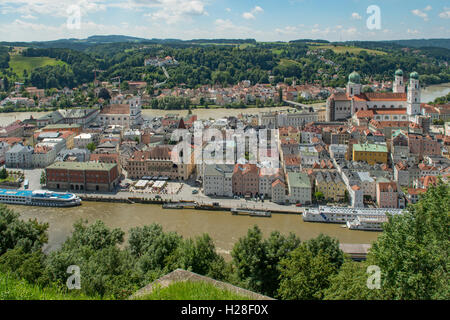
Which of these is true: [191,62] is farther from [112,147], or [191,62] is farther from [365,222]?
[365,222]

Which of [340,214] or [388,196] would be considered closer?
→ [340,214]

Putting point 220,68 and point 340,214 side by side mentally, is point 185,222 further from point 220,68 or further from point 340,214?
point 220,68

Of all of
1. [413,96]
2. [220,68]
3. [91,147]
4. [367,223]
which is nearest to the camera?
[367,223]

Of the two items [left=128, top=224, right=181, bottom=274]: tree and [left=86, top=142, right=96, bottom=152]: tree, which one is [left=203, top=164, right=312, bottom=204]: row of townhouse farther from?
[left=86, top=142, right=96, bottom=152]: tree

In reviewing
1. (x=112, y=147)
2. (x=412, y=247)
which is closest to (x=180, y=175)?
(x=112, y=147)

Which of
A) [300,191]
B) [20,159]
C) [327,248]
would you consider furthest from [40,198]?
[327,248]

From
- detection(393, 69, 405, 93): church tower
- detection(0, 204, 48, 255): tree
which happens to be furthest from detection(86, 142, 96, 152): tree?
detection(393, 69, 405, 93): church tower
